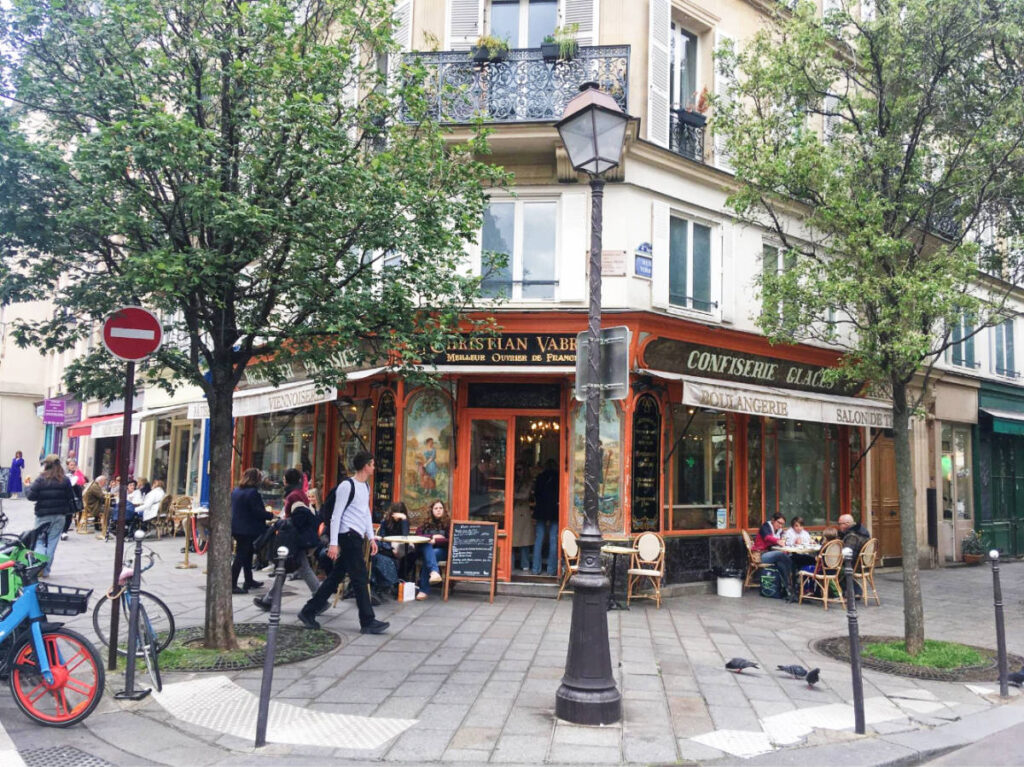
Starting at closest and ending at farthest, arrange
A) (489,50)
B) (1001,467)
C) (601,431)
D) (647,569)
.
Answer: (647,569) → (489,50) → (601,431) → (1001,467)

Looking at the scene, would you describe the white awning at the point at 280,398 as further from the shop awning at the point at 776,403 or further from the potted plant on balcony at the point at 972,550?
the potted plant on balcony at the point at 972,550

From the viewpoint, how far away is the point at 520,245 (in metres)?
12.2

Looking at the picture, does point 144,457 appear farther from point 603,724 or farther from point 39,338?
point 603,724

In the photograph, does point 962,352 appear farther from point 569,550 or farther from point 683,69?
point 569,550

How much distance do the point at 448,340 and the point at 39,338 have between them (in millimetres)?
4180

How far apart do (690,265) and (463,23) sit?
5.38 m

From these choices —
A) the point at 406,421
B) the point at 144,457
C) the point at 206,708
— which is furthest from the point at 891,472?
the point at 144,457

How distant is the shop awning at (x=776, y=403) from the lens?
37.7ft

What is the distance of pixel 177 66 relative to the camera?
7.50m

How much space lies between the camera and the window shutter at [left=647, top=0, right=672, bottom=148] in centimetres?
1230

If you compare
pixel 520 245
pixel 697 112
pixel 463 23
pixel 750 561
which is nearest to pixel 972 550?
pixel 750 561

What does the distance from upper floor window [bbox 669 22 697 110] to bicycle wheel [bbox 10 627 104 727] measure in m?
11.5

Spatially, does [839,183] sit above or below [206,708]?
above

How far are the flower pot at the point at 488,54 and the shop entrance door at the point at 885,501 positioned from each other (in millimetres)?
10973
